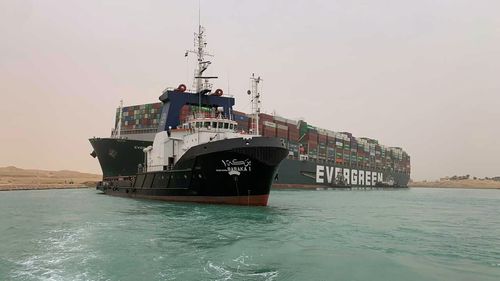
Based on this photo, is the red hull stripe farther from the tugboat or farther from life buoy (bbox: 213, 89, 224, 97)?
life buoy (bbox: 213, 89, 224, 97)

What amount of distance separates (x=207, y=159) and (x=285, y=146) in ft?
22.1

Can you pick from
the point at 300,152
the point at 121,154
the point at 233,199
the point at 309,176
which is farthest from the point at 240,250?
the point at 300,152

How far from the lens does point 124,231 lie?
1521 cm

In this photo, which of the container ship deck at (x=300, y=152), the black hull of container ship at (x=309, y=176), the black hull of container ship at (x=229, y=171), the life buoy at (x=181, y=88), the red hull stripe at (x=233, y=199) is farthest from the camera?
the black hull of container ship at (x=309, y=176)

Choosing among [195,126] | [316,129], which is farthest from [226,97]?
[316,129]

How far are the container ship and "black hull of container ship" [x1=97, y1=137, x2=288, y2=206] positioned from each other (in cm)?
452

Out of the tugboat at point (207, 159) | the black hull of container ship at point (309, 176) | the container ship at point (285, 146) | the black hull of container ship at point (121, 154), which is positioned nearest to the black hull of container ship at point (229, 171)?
the tugboat at point (207, 159)

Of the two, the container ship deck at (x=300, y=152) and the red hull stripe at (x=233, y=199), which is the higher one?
the container ship deck at (x=300, y=152)

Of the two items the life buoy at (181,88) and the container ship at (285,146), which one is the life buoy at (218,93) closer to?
the container ship at (285,146)

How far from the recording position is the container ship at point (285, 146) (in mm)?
34344

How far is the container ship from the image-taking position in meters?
34.3

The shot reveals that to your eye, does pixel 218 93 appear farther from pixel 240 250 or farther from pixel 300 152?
pixel 300 152

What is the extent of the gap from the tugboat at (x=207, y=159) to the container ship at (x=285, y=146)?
10.9 inches

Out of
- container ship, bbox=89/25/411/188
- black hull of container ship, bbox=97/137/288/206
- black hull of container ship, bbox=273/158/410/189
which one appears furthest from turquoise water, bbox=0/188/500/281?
black hull of container ship, bbox=273/158/410/189
